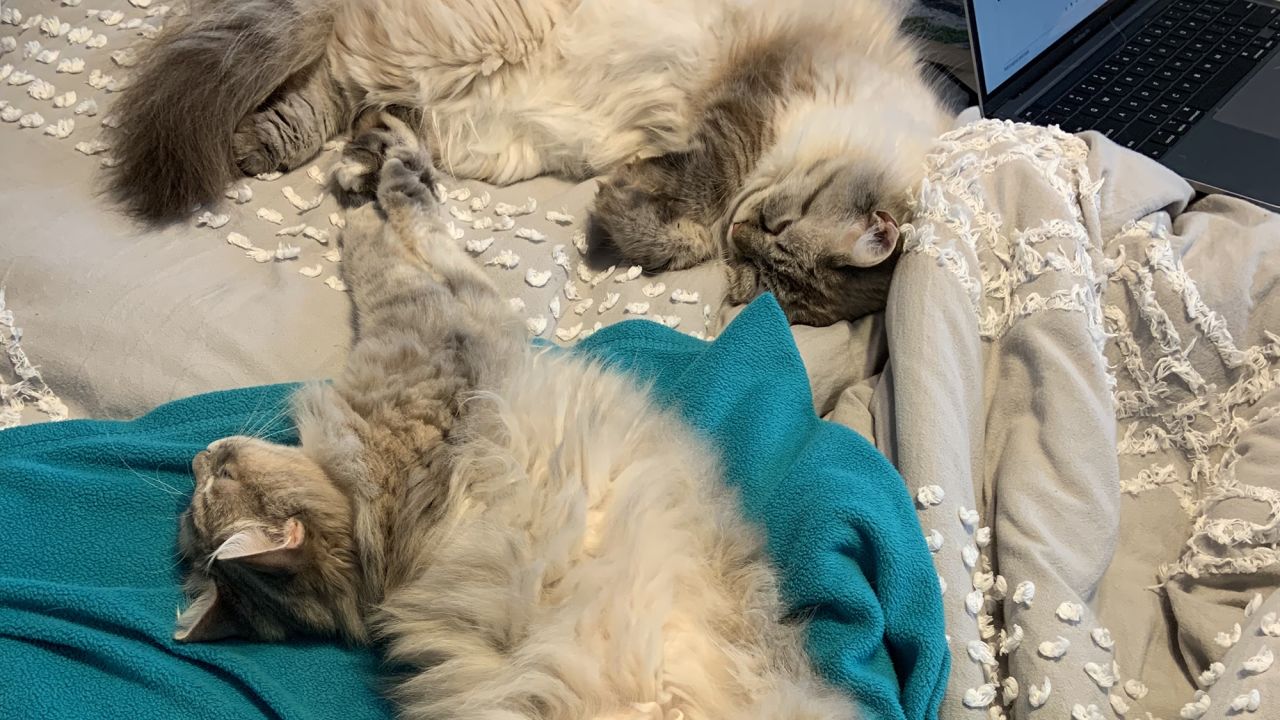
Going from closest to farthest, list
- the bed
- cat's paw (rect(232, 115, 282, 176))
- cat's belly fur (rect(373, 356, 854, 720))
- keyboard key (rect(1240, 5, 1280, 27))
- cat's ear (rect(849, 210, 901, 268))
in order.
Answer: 1. cat's belly fur (rect(373, 356, 854, 720))
2. the bed
3. cat's ear (rect(849, 210, 901, 268))
4. cat's paw (rect(232, 115, 282, 176))
5. keyboard key (rect(1240, 5, 1280, 27))

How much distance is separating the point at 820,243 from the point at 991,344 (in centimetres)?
31

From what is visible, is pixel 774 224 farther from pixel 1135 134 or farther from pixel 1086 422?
pixel 1135 134

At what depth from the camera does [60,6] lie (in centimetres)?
157

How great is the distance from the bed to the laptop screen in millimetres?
186

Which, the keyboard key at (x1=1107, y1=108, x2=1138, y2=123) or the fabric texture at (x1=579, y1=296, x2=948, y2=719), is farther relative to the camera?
the keyboard key at (x1=1107, y1=108, x2=1138, y2=123)

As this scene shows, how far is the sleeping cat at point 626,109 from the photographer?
4.44 feet

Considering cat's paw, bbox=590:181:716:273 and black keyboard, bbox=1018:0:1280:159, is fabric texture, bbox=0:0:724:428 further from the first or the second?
black keyboard, bbox=1018:0:1280:159

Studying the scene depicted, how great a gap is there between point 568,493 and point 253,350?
57 cm

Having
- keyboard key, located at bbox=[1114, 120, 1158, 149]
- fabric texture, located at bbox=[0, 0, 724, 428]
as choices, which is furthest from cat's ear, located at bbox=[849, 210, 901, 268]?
keyboard key, located at bbox=[1114, 120, 1158, 149]

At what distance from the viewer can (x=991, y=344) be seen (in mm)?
1232

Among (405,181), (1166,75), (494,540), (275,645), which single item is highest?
(405,181)

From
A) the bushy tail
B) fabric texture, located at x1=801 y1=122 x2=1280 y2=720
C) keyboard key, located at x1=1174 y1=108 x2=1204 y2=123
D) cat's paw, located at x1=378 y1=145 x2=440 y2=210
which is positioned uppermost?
the bushy tail

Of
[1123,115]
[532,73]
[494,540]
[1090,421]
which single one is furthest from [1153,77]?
[494,540]

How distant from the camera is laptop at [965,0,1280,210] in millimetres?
1501
